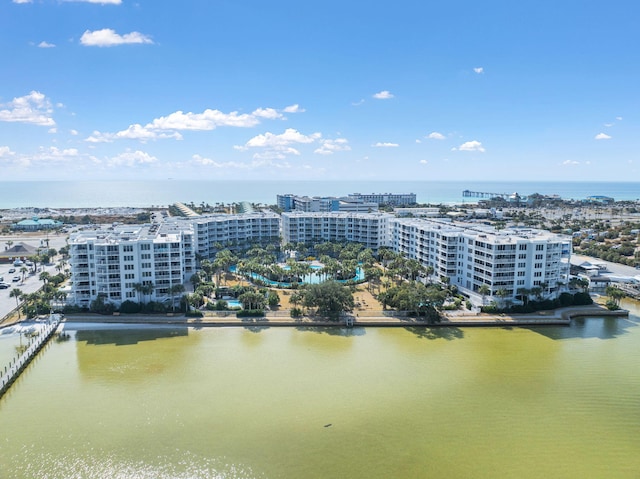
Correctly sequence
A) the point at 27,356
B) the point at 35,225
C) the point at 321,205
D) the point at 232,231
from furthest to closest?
the point at 321,205, the point at 35,225, the point at 232,231, the point at 27,356

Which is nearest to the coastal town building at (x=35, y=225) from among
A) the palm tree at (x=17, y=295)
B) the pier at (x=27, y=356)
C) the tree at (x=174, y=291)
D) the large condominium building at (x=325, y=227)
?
the large condominium building at (x=325, y=227)

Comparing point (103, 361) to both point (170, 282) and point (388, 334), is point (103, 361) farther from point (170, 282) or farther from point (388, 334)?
point (388, 334)

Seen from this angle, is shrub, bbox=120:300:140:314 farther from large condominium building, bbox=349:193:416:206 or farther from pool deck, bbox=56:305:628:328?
large condominium building, bbox=349:193:416:206

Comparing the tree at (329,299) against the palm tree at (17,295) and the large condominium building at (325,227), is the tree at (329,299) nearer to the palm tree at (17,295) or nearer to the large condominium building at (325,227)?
the palm tree at (17,295)

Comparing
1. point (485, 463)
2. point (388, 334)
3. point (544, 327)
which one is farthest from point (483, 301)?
point (485, 463)

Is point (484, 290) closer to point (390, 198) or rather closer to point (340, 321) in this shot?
point (340, 321)

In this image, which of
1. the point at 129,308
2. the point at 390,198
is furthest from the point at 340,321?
the point at 390,198
